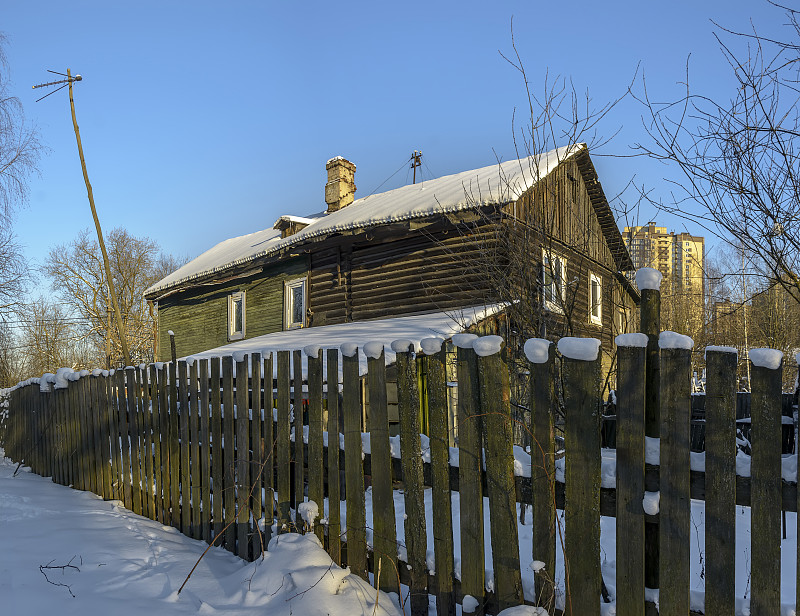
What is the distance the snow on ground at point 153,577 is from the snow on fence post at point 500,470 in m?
0.76

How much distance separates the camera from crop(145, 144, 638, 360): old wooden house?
11078 millimetres

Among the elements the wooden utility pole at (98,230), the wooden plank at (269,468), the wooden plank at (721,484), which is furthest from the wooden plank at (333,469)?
the wooden utility pole at (98,230)

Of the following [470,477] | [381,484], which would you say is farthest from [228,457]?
[470,477]

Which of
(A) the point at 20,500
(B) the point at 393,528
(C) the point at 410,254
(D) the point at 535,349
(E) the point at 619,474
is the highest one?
(C) the point at 410,254

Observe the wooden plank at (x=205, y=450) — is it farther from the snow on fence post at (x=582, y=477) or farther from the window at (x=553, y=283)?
the snow on fence post at (x=582, y=477)

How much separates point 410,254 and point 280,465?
9.30 metres

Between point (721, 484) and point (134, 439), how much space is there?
17.5ft

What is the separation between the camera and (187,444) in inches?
187

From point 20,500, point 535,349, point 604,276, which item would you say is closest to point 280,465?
point 535,349

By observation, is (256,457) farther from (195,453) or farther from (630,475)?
(630,475)

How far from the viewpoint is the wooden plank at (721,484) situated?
2.03 metres

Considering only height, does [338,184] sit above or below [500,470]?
above

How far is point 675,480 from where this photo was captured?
214 cm

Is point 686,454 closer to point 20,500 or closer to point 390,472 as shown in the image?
point 390,472
